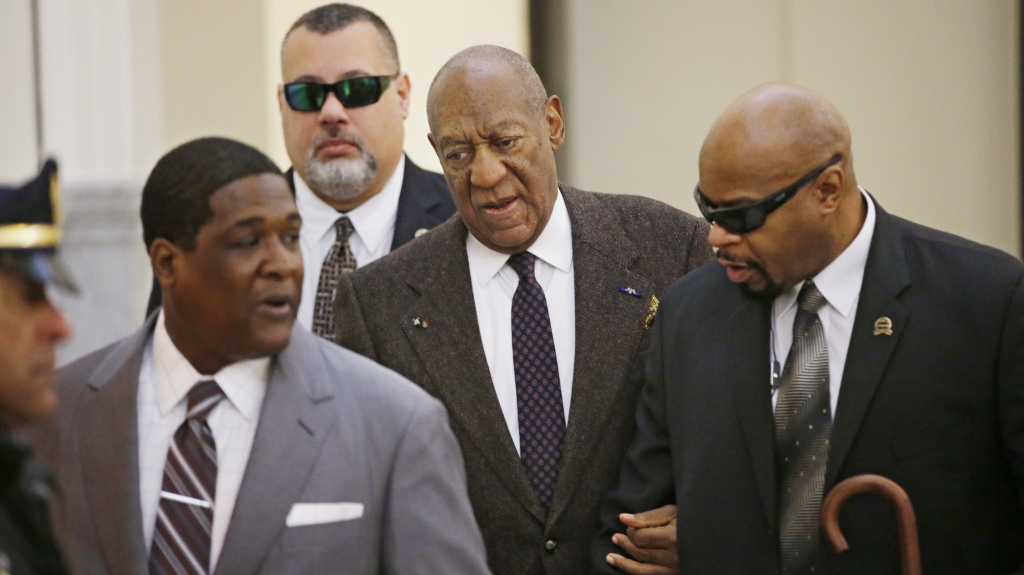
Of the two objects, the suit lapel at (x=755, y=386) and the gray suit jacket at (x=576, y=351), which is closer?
the suit lapel at (x=755, y=386)

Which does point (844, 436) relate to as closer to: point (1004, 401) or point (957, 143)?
point (1004, 401)

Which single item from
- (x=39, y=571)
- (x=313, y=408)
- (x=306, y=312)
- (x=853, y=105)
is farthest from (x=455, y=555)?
(x=853, y=105)

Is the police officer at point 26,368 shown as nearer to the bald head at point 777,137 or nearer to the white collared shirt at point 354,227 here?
the bald head at point 777,137

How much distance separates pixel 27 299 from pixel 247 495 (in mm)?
733

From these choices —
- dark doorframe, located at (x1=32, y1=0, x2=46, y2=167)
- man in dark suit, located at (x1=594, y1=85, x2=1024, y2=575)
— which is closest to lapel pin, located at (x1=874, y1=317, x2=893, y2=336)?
man in dark suit, located at (x1=594, y1=85, x2=1024, y2=575)

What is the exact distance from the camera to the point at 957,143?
20.4 ft

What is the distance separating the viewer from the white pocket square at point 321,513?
2480mm

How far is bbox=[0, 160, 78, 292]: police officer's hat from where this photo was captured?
1869 millimetres

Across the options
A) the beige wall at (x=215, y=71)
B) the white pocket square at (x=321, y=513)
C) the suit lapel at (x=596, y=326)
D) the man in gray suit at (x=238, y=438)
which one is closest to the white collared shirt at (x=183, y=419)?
the man in gray suit at (x=238, y=438)

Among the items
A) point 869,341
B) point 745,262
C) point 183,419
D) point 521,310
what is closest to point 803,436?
point 869,341

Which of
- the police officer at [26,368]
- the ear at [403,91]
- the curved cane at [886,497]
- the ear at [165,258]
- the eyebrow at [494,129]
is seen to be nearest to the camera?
the police officer at [26,368]

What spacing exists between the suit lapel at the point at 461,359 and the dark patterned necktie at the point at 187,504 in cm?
96

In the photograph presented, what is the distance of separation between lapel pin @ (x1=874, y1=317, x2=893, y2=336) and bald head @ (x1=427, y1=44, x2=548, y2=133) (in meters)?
1.11

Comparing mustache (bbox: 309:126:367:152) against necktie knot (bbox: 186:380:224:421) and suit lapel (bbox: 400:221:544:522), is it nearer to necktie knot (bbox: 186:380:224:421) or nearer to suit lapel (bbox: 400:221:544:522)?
suit lapel (bbox: 400:221:544:522)
